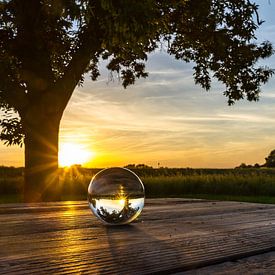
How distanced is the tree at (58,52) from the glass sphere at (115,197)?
4829 mm

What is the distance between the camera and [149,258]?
5.57 ft

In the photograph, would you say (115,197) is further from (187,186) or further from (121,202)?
(187,186)

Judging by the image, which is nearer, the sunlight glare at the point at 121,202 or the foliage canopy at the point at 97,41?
the sunlight glare at the point at 121,202

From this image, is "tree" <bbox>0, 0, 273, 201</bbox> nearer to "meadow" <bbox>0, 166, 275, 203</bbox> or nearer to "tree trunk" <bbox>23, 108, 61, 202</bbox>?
"tree trunk" <bbox>23, 108, 61, 202</bbox>

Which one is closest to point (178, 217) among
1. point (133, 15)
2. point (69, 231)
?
Result: point (69, 231)

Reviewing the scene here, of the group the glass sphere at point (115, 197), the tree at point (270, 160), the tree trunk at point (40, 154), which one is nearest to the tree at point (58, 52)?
the tree trunk at point (40, 154)

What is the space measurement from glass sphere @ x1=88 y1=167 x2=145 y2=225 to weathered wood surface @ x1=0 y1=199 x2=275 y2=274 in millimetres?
62

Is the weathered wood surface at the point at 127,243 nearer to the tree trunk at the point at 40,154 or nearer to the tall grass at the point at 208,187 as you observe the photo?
the tree trunk at the point at 40,154

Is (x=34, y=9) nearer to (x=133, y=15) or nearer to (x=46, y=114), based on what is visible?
(x=46, y=114)

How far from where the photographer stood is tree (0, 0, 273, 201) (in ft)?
28.9

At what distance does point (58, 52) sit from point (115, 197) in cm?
823

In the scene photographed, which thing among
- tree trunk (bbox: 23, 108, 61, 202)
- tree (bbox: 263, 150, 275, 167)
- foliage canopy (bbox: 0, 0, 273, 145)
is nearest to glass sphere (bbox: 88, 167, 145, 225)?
foliage canopy (bbox: 0, 0, 273, 145)

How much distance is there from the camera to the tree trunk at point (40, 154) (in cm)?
952

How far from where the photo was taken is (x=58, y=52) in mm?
10367
